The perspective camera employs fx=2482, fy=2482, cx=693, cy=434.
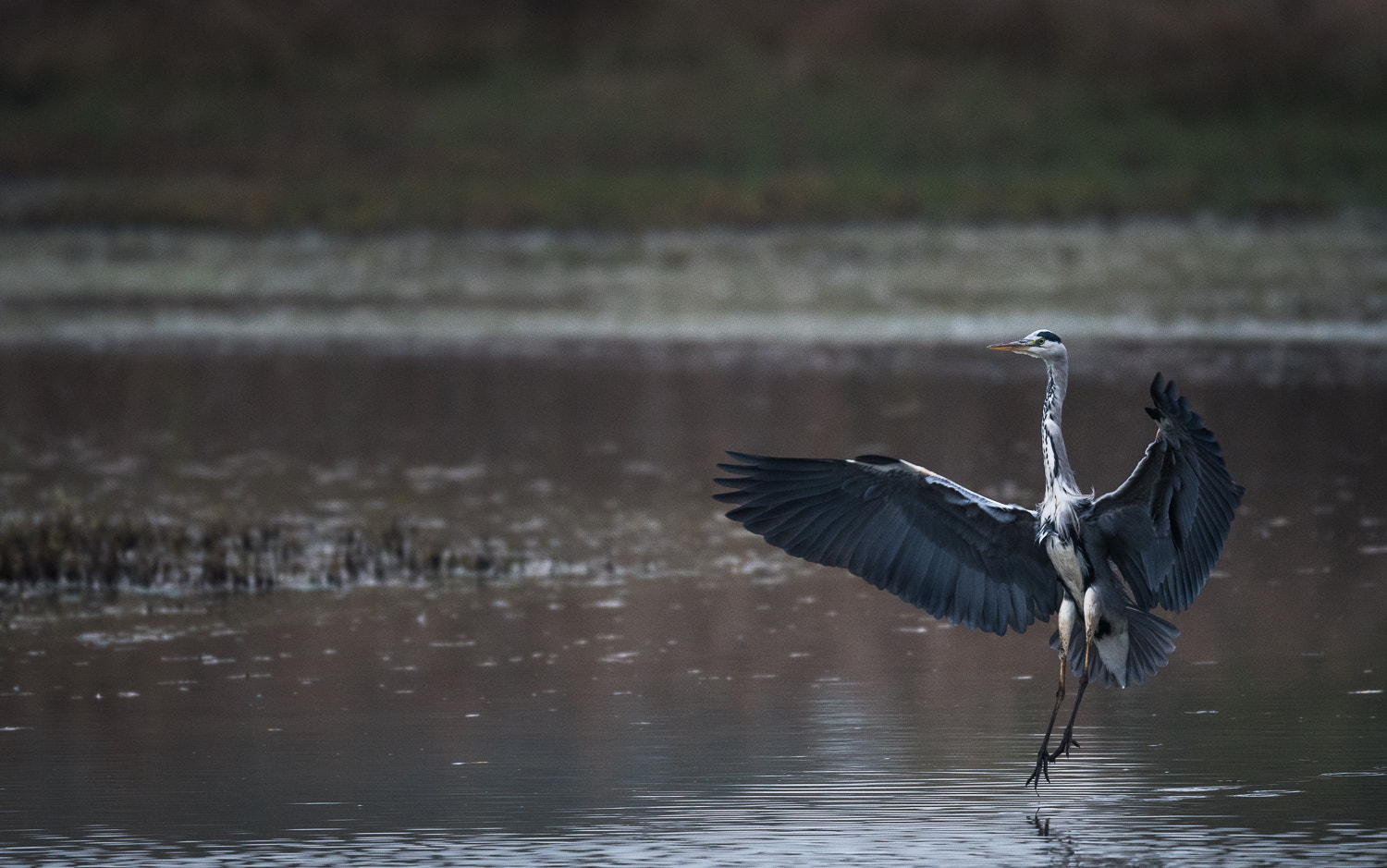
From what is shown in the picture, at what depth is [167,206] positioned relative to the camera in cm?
8600

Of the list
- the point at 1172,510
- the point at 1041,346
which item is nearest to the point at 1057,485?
the point at 1172,510

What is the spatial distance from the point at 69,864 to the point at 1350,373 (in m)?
26.8

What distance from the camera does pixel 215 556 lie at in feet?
51.6

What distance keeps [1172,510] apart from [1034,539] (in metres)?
0.63

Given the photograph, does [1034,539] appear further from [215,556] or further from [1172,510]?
[215,556]

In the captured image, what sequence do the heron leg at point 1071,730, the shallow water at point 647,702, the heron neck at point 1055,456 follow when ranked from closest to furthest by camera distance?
the shallow water at point 647,702 → the heron leg at point 1071,730 → the heron neck at point 1055,456

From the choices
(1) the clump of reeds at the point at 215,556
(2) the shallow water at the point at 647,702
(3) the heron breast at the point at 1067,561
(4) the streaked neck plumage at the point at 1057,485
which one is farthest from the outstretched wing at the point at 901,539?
(1) the clump of reeds at the point at 215,556

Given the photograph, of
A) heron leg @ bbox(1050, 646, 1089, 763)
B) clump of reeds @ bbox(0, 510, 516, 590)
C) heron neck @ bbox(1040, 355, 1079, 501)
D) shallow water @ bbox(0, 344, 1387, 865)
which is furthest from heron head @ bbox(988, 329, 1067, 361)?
clump of reeds @ bbox(0, 510, 516, 590)

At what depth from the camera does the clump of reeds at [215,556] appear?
50.8 feet

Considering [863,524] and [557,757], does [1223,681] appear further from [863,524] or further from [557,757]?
[557,757]

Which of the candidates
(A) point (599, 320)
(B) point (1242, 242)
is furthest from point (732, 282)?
(B) point (1242, 242)

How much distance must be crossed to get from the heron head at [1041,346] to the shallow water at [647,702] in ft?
5.40

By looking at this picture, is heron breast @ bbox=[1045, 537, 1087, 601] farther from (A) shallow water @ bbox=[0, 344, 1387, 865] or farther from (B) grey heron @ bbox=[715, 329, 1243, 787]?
(A) shallow water @ bbox=[0, 344, 1387, 865]

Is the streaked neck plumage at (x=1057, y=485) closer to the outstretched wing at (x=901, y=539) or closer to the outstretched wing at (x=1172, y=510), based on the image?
the outstretched wing at (x=1172, y=510)
